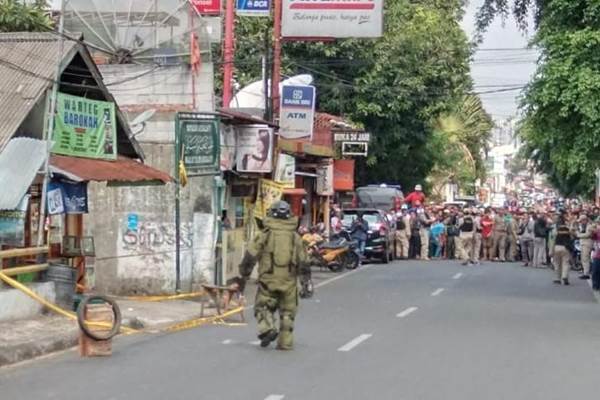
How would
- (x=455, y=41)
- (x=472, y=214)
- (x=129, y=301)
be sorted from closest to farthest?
1. (x=129, y=301)
2. (x=472, y=214)
3. (x=455, y=41)

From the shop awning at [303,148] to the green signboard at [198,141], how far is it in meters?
6.49

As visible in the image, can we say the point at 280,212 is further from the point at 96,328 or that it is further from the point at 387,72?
the point at 387,72

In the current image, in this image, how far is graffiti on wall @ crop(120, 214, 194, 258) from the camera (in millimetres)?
24203

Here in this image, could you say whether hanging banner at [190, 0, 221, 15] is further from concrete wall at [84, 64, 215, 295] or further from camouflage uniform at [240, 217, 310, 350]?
camouflage uniform at [240, 217, 310, 350]

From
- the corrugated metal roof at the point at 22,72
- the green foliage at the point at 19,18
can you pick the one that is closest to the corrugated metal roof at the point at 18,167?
the corrugated metal roof at the point at 22,72

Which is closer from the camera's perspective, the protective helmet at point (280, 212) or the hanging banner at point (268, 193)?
the protective helmet at point (280, 212)

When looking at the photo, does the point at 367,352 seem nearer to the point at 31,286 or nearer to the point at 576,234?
the point at 31,286

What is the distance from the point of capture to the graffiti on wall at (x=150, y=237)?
79.4 ft

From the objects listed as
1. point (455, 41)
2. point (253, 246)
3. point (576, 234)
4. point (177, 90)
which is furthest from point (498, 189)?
point (253, 246)

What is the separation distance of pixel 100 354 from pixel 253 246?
2.29 m

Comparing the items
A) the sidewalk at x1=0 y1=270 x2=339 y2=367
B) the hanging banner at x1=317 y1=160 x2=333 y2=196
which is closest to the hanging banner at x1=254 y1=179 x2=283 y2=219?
the sidewalk at x1=0 y1=270 x2=339 y2=367

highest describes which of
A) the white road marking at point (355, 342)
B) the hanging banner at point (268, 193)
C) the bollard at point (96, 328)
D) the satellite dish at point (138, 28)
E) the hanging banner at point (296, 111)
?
the satellite dish at point (138, 28)

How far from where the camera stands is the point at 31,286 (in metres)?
17.5

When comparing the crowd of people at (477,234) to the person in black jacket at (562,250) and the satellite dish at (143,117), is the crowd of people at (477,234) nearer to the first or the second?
the person in black jacket at (562,250)
